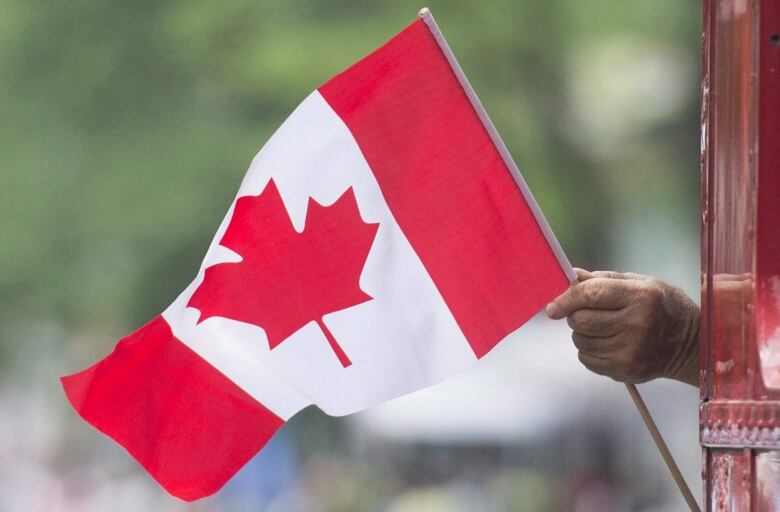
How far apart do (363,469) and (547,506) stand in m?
0.66

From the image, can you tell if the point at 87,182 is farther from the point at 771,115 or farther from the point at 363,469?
the point at 771,115

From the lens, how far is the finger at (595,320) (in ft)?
6.12

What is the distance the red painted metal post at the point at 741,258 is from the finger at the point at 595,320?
50 centimetres

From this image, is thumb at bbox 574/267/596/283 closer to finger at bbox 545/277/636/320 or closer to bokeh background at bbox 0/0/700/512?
finger at bbox 545/277/636/320

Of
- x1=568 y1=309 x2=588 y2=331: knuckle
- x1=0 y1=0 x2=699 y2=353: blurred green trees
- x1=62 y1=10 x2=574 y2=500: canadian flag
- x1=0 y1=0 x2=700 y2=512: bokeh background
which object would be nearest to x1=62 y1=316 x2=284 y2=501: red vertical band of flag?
x1=62 y1=10 x2=574 y2=500: canadian flag

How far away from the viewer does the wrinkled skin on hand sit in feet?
6.09

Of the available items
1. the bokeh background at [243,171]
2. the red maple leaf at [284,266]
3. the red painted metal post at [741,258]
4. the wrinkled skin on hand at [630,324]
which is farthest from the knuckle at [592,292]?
the bokeh background at [243,171]

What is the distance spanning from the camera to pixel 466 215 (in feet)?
6.03

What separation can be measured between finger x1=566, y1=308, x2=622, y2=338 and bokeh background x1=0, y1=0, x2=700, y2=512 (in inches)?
105

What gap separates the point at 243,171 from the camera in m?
4.90

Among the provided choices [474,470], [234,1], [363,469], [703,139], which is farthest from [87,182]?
[703,139]

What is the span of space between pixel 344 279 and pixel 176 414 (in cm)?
32

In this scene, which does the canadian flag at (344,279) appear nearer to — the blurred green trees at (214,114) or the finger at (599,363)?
the finger at (599,363)

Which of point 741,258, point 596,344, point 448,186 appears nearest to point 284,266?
point 448,186
